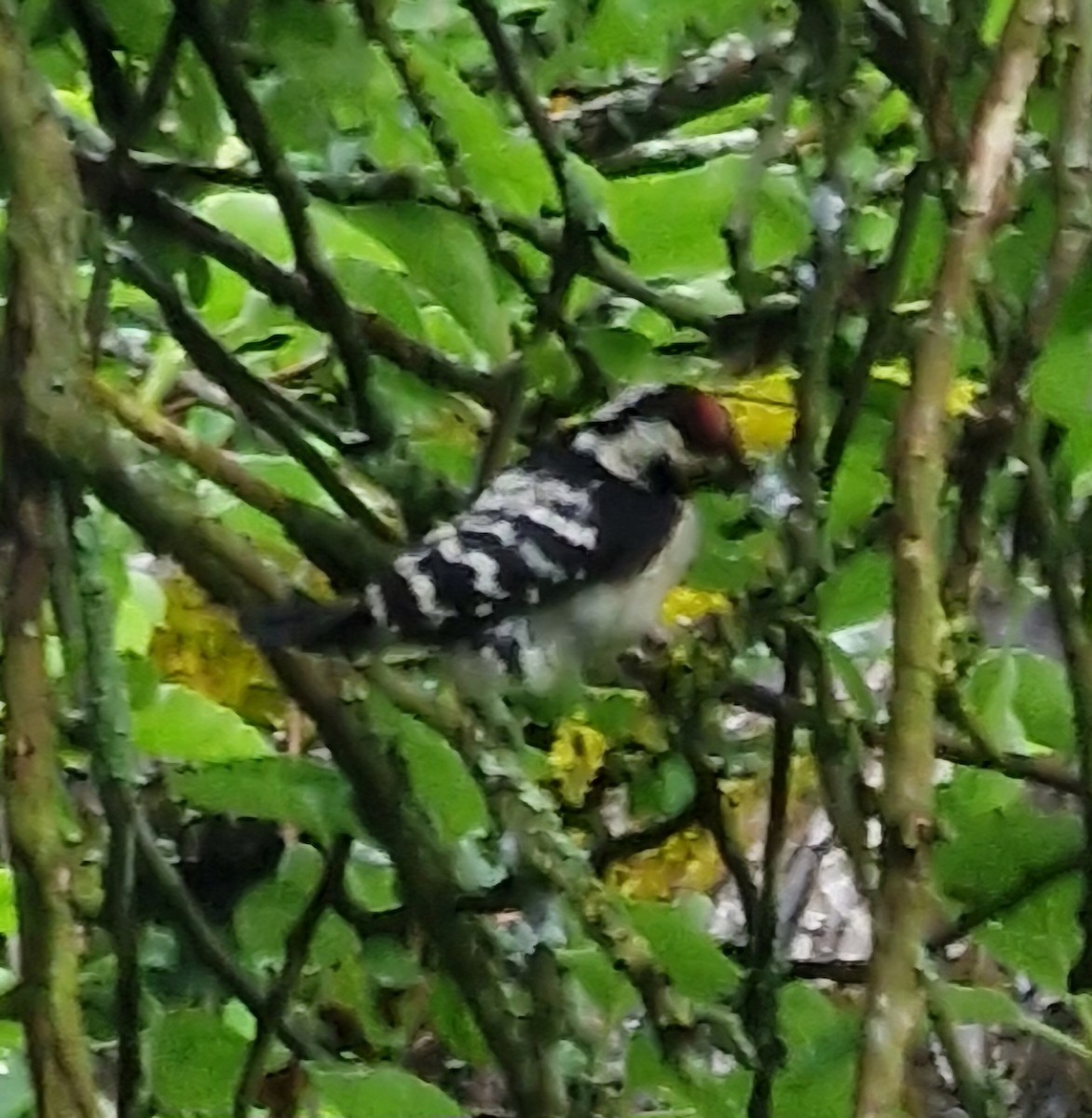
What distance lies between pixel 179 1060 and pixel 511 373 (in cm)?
29

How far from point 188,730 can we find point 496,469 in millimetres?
159

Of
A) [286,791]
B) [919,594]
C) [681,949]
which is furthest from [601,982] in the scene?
[919,594]

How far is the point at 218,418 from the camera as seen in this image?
1147 millimetres

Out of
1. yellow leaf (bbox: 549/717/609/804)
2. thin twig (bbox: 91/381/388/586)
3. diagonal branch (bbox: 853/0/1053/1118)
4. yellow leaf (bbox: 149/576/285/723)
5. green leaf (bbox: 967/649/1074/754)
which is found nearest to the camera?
diagonal branch (bbox: 853/0/1053/1118)

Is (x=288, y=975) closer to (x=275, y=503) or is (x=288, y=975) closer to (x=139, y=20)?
(x=275, y=503)

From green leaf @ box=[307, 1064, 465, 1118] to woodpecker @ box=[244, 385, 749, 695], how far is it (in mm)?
147

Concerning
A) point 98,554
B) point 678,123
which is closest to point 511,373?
point 98,554

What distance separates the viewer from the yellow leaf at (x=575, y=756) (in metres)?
0.89

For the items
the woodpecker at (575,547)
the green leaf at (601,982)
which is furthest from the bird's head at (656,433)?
the green leaf at (601,982)

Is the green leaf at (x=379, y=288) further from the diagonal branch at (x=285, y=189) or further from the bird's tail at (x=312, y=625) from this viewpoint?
the bird's tail at (x=312, y=625)

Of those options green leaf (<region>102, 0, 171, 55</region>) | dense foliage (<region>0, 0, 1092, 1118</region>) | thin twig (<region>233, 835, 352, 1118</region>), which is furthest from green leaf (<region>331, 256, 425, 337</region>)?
thin twig (<region>233, 835, 352, 1118</region>)

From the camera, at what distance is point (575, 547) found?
0.81 metres

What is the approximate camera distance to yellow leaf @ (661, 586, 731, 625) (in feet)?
2.68

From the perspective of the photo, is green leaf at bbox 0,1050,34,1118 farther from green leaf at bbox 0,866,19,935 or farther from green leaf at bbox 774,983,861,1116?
green leaf at bbox 774,983,861,1116
